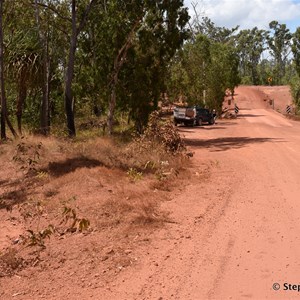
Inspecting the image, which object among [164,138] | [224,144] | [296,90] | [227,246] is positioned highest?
[296,90]

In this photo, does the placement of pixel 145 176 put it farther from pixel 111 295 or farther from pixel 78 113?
pixel 78 113

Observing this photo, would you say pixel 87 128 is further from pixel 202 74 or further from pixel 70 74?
pixel 202 74

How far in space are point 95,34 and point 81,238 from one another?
14.6 meters

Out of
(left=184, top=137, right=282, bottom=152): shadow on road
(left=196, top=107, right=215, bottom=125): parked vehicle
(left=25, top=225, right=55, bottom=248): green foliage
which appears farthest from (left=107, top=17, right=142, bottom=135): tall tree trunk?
(left=196, top=107, right=215, bottom=125): parked vehicle

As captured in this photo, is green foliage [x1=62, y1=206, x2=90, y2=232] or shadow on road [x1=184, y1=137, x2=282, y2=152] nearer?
green foliage [x1=62, y1=206, x2=90, y2=232]

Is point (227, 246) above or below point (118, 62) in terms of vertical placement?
below

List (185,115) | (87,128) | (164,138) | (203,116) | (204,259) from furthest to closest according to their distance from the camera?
1. (203,116)
2. (185,115)
3. (87,128)
4. (164,138)
5. (204,259)

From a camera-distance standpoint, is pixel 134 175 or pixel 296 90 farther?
pixel 296 90

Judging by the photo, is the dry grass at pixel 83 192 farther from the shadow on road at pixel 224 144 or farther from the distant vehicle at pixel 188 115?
the distant vehicle at pixel 188 115

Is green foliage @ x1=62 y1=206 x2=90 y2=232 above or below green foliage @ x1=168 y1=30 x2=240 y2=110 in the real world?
below

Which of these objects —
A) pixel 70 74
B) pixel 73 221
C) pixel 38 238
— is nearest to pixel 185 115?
pixel 70 74

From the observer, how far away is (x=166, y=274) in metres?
5.13

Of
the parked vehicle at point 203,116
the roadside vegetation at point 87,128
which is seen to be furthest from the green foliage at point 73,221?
the parked vehicle at point 203,116

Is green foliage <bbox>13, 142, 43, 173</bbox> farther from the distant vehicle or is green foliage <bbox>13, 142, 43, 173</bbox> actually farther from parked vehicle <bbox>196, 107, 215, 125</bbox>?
parked vehicle <bbox>196, 107, 215, 125</bbox>
